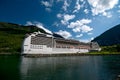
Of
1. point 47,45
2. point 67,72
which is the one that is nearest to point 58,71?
point 67,72

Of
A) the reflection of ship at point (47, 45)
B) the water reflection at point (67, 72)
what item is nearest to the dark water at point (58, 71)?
the water reflection at point (67, 72)

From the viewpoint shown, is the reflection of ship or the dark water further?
the reflection of ship

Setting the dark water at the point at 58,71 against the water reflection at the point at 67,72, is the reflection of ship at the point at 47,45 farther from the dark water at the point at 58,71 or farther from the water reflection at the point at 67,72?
the water reflection at the point at 67,72

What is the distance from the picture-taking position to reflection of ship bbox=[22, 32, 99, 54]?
127812 mm

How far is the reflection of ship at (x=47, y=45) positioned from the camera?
128 metres

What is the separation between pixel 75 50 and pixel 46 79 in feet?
464

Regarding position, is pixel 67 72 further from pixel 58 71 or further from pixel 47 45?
pixel 47 45

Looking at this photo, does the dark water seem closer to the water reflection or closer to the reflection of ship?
the water reflection

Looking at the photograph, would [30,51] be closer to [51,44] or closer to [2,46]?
[51,44]

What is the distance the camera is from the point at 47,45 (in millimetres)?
138125

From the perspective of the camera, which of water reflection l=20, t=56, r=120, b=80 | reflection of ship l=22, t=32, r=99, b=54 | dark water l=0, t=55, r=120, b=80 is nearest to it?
dark water l=0, t=55, r=120, b=80

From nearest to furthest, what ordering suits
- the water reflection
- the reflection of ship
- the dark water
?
1. the dark water
2. the water reflection
3. the reflection of ship

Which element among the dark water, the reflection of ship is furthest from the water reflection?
the reflection of ship

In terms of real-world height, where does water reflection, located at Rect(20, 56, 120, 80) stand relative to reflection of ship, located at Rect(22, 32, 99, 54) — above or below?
below
